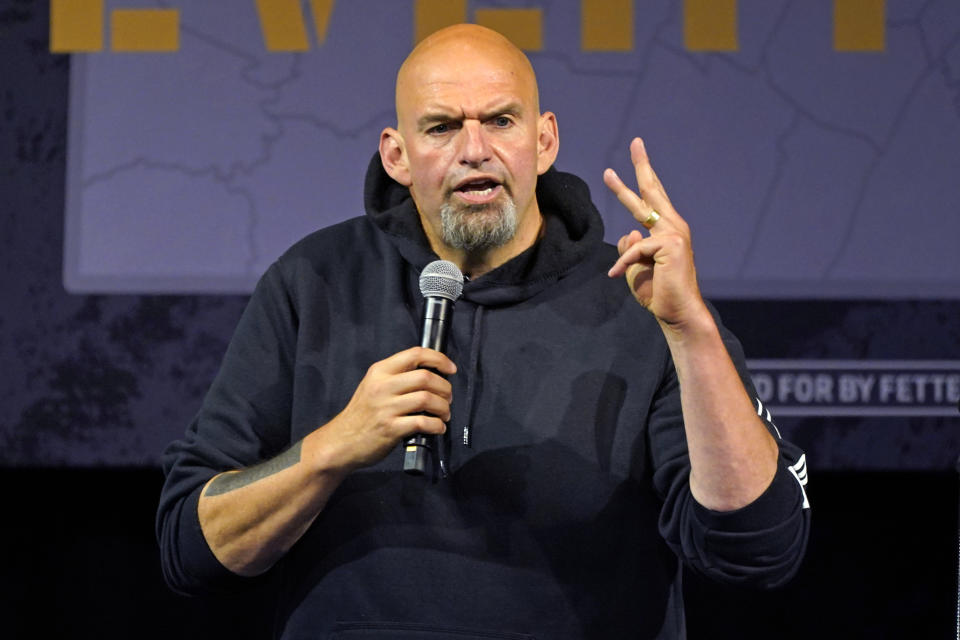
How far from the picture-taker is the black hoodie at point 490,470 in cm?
144

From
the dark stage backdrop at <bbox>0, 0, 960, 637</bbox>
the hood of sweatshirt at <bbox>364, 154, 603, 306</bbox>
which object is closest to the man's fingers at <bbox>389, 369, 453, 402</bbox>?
the hood of sweatshirt at <bbox>364, 154, 603, 306</bbox>

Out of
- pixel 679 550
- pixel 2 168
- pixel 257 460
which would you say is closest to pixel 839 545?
pixel 679 550

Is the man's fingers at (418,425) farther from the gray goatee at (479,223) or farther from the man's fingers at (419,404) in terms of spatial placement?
the gray goatee at (479,223)

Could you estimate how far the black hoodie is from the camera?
1.44 metres

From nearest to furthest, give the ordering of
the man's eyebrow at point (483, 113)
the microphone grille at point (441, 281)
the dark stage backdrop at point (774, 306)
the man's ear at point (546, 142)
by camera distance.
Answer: the microphone grille at point (441, 281), the man's eyebrow at point (483, 113), the man's ear at point (546, 142), the dark stage backdrop at point (774, 306)

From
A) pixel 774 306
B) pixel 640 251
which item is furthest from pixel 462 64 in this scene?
pixel 774 306

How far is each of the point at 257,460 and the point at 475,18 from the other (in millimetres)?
1262

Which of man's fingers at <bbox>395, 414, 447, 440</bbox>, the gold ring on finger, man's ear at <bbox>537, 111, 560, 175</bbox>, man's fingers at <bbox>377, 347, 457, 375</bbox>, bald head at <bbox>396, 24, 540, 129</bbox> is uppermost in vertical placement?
bald head at <bbox>396, 24, 540, 129</bbox>

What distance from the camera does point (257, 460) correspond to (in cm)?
152

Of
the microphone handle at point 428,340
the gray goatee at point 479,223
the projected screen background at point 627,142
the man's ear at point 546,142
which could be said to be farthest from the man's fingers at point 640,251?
the projected screen background at point 627,142

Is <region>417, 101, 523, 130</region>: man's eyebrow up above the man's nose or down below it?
above

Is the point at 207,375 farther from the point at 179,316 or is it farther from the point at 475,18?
the point at 475,18

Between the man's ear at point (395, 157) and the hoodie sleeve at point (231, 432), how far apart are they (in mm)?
249

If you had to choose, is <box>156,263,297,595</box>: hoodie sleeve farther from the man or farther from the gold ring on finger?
the gold ring on finger
